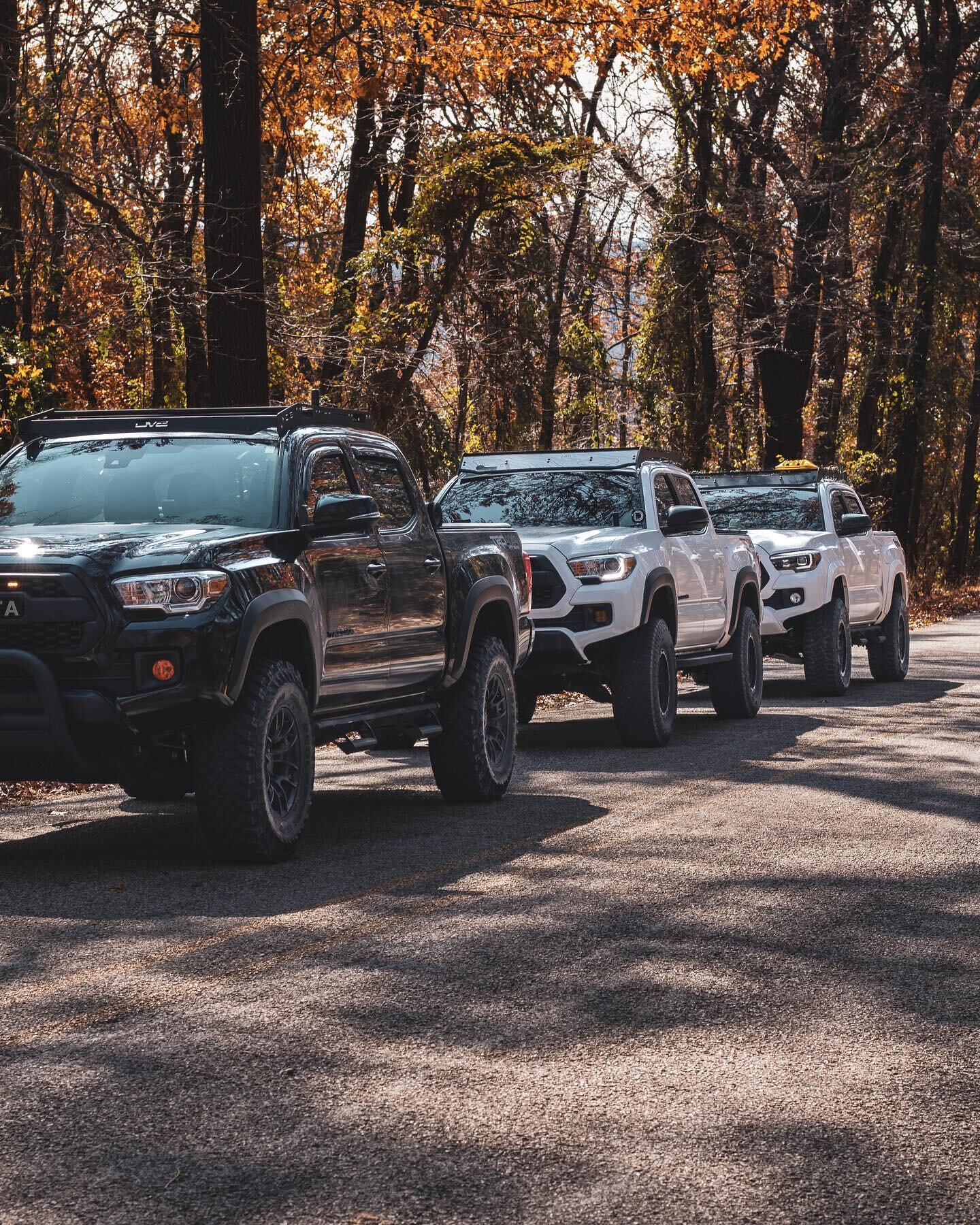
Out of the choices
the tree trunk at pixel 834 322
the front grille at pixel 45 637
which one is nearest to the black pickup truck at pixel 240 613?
the front grille at pixel 45 637

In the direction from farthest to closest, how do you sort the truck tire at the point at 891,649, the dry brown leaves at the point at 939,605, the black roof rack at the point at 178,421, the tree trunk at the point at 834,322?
the dry brown leaves at the point at 939,605, the tree trunk at the point at 834,322, the truck tire at the point at 891,649, the black roof rack at the point at 178,421

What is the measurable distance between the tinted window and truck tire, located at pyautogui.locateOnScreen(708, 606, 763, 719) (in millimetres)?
6471

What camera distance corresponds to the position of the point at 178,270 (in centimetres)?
1623

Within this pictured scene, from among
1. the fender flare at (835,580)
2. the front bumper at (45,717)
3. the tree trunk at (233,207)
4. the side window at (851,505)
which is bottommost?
the front bumper at (45,717)

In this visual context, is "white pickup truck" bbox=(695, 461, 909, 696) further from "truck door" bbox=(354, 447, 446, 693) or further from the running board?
"truck door" bbox=(354, 447, 446, 693)

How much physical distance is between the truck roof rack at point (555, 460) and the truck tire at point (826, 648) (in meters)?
3.44

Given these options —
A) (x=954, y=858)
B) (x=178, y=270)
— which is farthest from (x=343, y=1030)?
(x=178, y=270)

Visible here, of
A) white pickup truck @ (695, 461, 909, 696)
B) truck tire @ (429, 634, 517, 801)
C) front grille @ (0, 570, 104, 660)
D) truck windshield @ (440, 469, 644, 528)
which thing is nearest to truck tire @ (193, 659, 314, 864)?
front grille @ (0, 570, 104, 660)

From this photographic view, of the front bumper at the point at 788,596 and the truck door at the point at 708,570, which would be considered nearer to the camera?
the truck door at the point at 708,570

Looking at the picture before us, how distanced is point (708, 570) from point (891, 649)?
5340 mm

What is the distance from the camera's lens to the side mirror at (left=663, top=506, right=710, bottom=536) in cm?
1384

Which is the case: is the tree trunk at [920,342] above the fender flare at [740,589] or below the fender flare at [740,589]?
above

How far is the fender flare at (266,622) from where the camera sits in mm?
7984

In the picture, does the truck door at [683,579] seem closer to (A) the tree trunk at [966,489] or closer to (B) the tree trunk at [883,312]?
(B) the tree trunk at [883,312]
